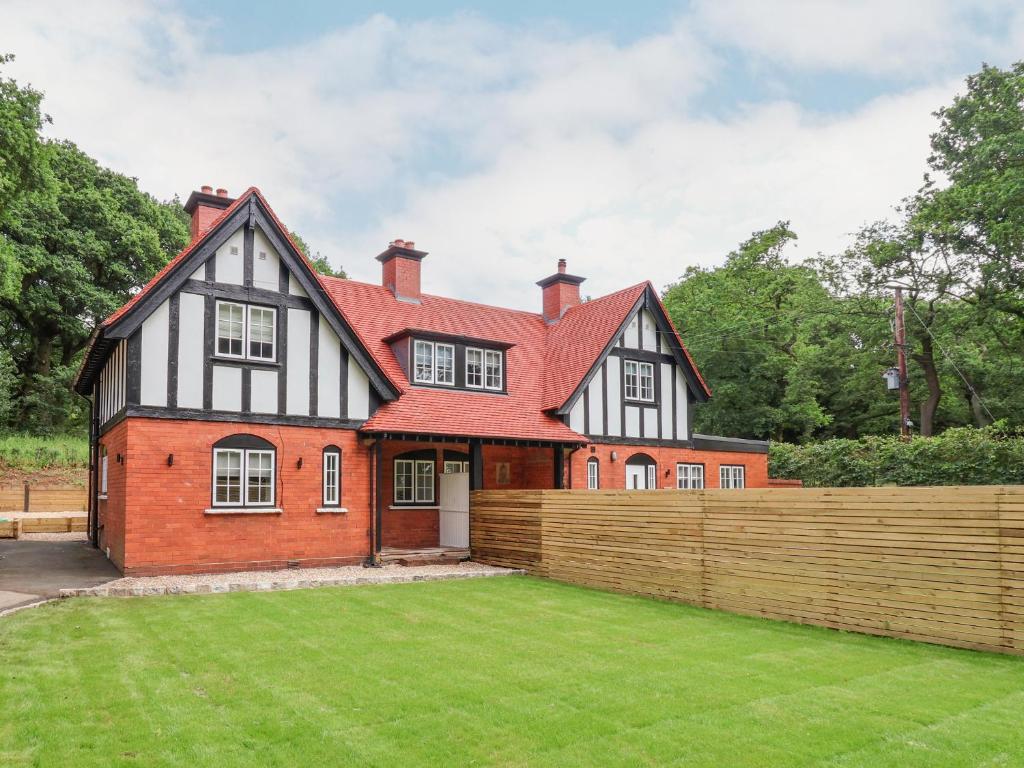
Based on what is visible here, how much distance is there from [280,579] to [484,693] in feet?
27.1

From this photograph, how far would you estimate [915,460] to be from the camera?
2198cm

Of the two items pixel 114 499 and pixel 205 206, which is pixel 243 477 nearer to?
pixel 114 499

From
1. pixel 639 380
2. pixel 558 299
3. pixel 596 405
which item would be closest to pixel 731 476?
pixel 639 380

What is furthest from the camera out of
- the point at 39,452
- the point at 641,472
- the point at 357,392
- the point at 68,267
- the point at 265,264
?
the point at 68,267

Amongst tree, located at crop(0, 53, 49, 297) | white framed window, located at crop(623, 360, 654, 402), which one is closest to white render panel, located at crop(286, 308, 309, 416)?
white framed window, located at crop(623, 360, 654, 402)

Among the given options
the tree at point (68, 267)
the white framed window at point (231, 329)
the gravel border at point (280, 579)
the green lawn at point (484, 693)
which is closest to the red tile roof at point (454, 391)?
the white framed window at point (231, 329)

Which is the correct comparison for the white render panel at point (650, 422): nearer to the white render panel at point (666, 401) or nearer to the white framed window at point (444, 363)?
the white render panel at point (666, 401)

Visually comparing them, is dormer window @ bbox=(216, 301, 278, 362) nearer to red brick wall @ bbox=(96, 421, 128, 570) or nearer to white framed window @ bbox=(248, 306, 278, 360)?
white framed window @ bbox=(248, 306, 278, 360)

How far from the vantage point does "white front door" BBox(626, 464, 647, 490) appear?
21578 mm

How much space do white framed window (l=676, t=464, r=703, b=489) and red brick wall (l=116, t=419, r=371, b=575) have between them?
32.2ft

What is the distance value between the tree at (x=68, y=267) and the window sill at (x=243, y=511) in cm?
2397

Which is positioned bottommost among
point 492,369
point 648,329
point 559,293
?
point 492,369

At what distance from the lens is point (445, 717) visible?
246 inches

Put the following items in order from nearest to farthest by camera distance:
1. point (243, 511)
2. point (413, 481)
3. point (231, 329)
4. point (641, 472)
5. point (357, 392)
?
point (243, 511), point (231, 329), point (357, 392), point (413, 481), point (641, 472)
